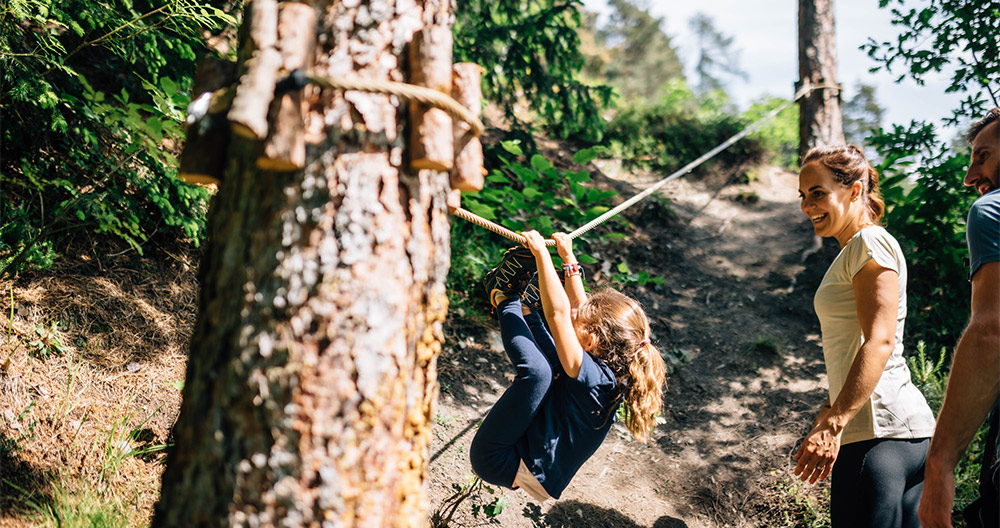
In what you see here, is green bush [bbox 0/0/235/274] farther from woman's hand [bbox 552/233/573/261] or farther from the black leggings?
the black leggings

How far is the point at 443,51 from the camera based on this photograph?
1.36 meters

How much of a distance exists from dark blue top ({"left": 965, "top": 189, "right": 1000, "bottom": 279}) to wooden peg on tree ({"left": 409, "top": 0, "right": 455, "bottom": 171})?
1627 millimetres

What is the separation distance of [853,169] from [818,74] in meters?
5.56

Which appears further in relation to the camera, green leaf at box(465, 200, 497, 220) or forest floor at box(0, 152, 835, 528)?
green leaf at box(465, 200, 497, 220)

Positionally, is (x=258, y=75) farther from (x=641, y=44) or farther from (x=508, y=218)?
(x=641, y=44)

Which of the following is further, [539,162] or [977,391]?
[539,162]

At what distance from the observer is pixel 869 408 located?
206cm

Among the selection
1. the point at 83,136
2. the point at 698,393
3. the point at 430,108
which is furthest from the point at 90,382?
the point at 698,393

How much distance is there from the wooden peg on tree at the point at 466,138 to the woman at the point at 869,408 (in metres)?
1.59

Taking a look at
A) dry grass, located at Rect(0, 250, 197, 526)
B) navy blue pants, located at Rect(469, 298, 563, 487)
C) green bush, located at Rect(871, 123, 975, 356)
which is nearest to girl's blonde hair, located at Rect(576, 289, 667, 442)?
navy blue pants, located at Rect(469, 298, 563, 487)

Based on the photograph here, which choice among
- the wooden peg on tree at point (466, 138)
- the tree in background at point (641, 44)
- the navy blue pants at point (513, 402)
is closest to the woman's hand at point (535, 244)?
the navy blue pants at point (513, 402)

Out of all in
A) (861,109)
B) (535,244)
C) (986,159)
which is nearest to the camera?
(986,159)

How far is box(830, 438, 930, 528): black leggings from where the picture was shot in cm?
199

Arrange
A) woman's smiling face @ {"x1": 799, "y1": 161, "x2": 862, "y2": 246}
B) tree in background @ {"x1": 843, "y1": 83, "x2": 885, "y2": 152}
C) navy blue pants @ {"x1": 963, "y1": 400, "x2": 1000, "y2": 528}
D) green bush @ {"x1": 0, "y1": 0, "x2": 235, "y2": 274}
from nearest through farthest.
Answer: navy blue pants @ {"x1": 963, "y1": 400, "x2": 1000, "y2": 528} → woman's smiling face @ {"x1": 799, "y1": 161, "x2": 862, "y2": 246} → green bush @ {"x1": 0, "y1": 0, "x2": 235, "y2": 274} → tree in background @ {"x1": 843, "y1": 83, "x2": 885, "y2": 152}
